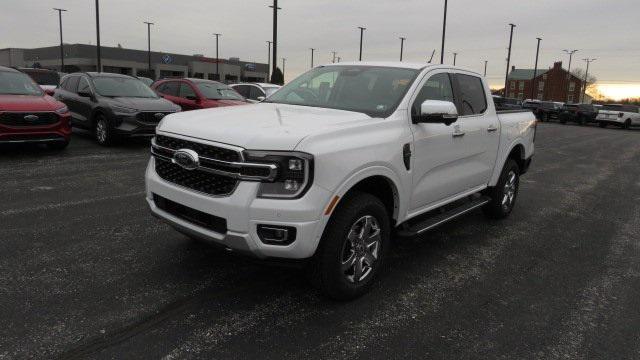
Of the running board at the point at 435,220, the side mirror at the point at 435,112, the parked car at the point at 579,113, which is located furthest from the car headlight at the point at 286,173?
the parked car at the point at 579,113

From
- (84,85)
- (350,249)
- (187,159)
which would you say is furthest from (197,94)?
(350,249)

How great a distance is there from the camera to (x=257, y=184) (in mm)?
3195

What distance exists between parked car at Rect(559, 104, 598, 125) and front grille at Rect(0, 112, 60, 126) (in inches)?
1216

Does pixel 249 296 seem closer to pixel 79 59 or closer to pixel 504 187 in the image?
pixel 504 187

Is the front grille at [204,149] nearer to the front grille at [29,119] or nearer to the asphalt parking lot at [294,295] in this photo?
the asphalt parking lot at [294,295]

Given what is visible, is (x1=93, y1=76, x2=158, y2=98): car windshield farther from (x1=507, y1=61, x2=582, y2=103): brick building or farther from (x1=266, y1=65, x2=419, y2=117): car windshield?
(x1=507, y1=61, x2=582, y2=103): brick building

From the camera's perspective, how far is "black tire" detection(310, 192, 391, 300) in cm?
343

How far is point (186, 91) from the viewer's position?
45.0 feet

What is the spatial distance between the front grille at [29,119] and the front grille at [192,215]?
259 inches

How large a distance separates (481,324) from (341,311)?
1013 mm

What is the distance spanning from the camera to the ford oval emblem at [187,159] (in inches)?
135

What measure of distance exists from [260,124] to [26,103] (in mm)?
7596

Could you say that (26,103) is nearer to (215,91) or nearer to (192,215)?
(215,91)

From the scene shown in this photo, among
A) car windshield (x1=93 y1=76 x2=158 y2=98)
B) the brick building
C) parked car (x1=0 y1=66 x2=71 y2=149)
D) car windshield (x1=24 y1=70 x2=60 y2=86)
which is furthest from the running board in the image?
the brick building
